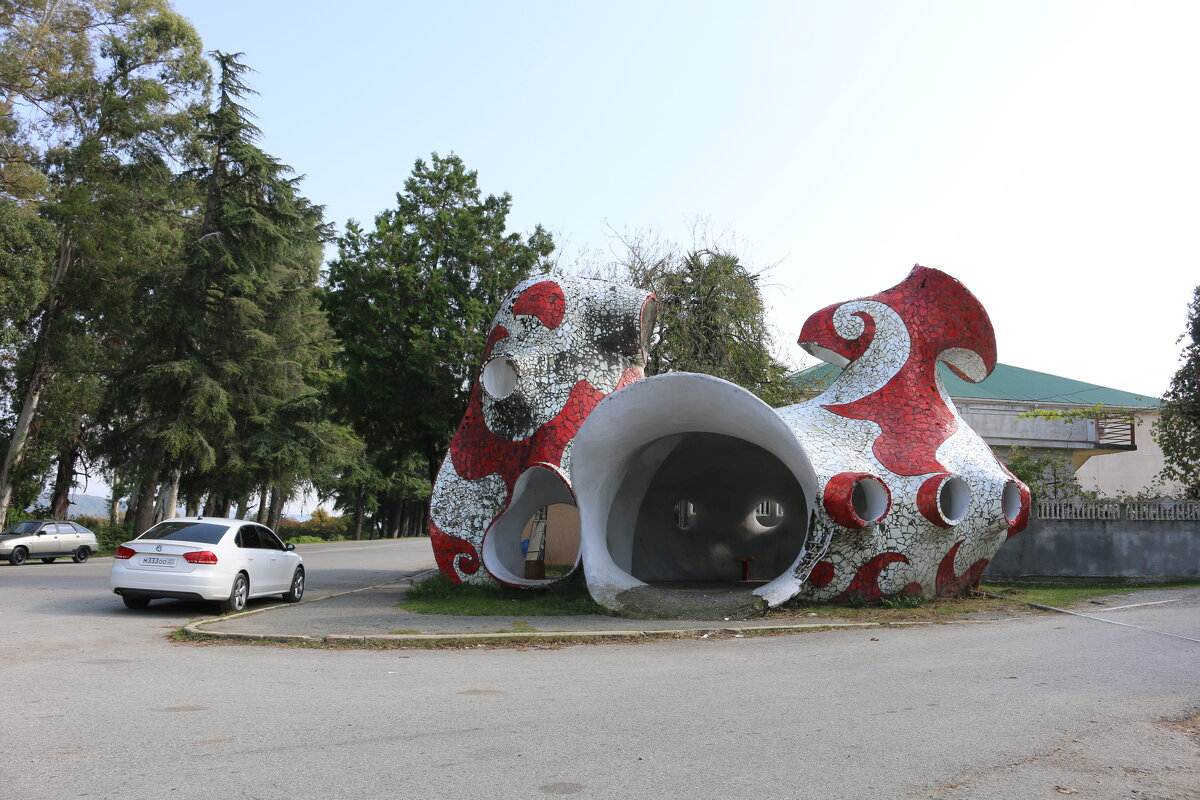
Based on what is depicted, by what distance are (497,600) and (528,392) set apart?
355 centimetres

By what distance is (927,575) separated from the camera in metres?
14.2

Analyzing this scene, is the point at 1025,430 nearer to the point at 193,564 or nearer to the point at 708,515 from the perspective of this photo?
the point at 708,515

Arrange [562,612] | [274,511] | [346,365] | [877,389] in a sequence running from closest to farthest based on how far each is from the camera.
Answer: [562,612], [877,389], [346,365], [274,511]

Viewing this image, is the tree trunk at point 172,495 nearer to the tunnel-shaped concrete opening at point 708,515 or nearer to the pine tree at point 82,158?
the pine tree at point 82,158

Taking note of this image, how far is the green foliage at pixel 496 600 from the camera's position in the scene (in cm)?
1359

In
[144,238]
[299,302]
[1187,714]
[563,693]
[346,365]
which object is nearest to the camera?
[1187,714]

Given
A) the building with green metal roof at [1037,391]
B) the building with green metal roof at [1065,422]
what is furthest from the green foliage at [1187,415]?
the building with green metal roof at [1037,391]

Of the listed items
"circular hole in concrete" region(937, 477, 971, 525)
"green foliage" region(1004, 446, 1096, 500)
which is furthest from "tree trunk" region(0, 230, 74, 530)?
"green foliage" region(1004, 446, 1096, 500)

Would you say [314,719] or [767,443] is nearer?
[314,719]

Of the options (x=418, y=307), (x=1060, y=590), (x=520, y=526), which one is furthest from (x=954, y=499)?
(x=418, y=307)

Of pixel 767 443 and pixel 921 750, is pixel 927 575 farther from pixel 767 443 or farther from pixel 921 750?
pixel 921 750

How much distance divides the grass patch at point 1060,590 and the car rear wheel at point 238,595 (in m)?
12.5

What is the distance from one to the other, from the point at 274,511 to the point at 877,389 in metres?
34.4

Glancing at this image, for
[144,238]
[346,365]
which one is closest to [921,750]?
[346,365]
